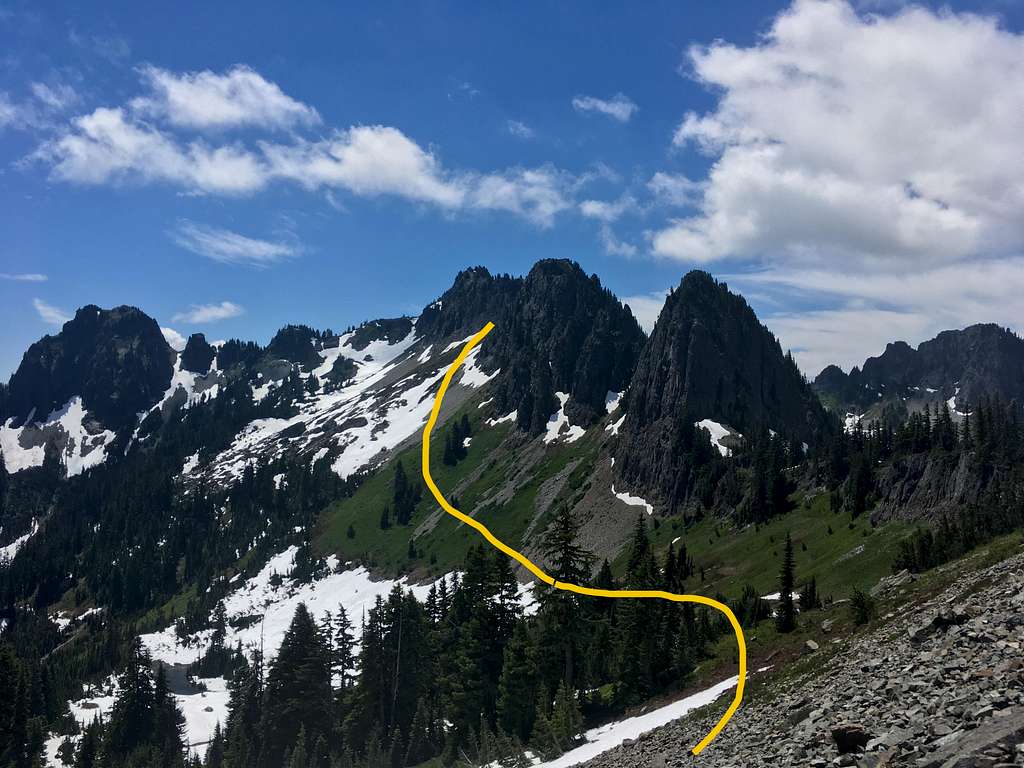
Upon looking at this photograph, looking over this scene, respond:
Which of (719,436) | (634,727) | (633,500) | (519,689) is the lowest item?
(519,689)

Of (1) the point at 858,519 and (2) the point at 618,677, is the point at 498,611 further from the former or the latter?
(1) the point at 858,519

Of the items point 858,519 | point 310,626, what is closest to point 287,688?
point 310,626

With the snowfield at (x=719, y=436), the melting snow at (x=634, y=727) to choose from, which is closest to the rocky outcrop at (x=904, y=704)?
the melting snow at (x=634, y=727)

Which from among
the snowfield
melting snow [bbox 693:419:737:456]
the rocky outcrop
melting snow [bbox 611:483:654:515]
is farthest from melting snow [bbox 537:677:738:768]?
melting snow [bbox 693:419:737:456]

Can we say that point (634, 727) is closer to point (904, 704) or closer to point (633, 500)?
point (904, 704)

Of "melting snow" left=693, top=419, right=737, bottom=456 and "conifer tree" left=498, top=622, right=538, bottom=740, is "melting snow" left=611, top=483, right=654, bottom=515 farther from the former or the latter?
"conifer tree" left=498, top=622, right=538, bottom=740

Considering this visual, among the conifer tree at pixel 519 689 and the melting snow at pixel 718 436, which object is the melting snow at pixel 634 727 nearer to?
the conifer tree at pixel 519 689

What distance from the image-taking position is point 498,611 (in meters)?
64.5

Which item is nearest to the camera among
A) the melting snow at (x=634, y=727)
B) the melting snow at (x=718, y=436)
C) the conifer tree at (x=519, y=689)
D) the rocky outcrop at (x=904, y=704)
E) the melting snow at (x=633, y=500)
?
the rocky outcrop at (x=904, y=704)

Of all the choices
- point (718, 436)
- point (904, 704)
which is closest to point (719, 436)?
point (718, 436)

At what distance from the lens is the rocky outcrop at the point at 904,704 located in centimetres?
1484

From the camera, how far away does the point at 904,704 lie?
19000 millimetres

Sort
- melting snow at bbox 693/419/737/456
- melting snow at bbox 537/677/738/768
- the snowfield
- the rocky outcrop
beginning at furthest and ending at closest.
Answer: melting snow at bbox 693/419/737/456 → the snowfield → melting snow at bbox 537/677/738/768 → the rocky outcrop

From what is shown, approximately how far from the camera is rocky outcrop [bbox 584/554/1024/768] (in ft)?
48.7
